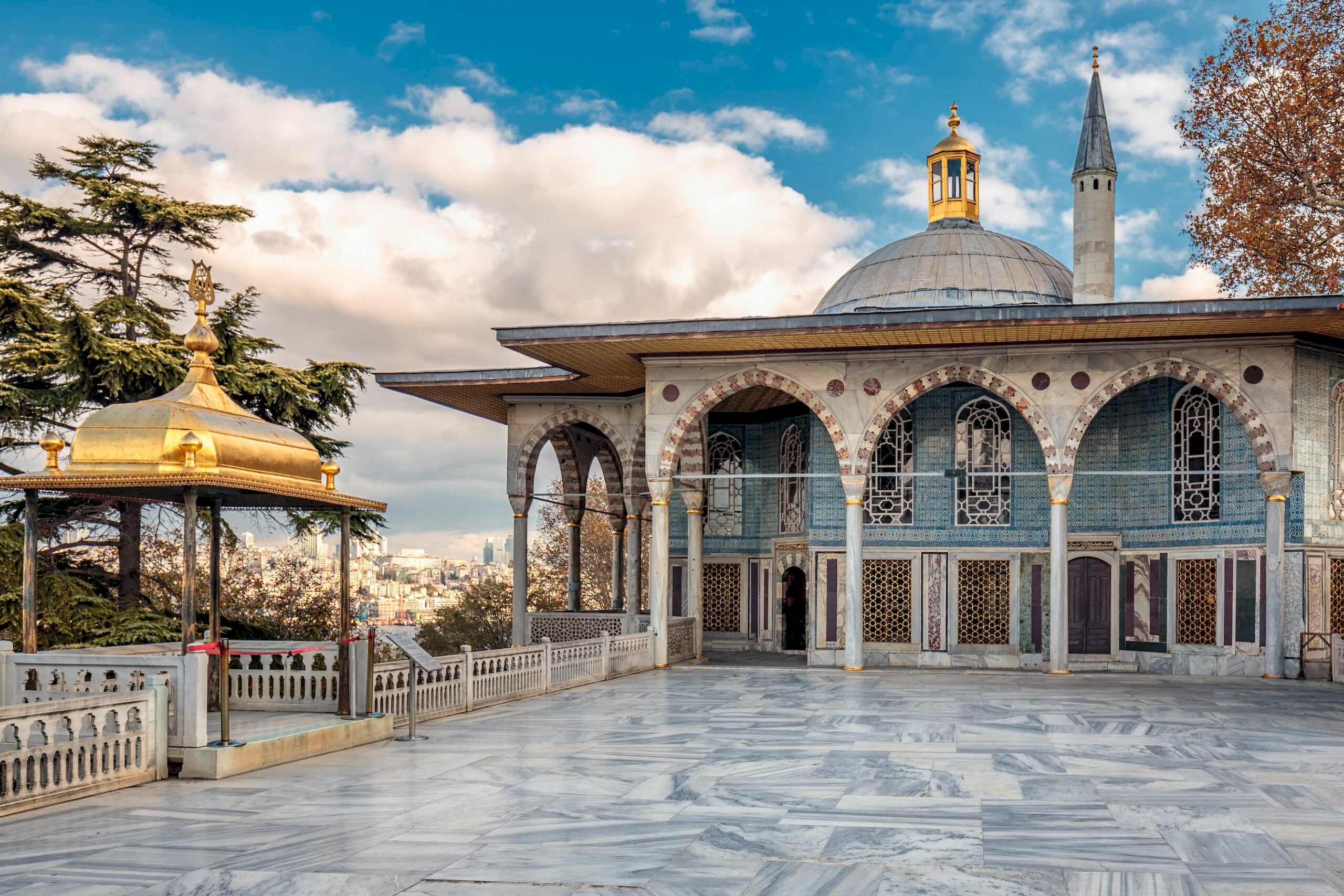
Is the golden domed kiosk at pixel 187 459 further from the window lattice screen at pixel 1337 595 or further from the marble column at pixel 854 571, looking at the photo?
the window lattice screen at pixel 1337 595

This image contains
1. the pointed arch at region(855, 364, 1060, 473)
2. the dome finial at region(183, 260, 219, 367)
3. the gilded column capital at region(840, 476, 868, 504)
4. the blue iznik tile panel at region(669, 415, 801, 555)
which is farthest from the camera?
the blue iznik tile panel at region(669, 415, 801, 555)

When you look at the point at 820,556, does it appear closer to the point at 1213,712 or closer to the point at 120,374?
the point at 1213,712

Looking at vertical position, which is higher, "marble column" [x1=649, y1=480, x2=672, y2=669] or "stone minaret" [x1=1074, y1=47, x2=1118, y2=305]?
"stone minaret" [x1=1074, y1=47, x2=1118, y2=305]

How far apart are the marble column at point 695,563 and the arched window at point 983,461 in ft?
13.0

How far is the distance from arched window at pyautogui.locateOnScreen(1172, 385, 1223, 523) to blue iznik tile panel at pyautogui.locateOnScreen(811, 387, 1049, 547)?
1.71 meters

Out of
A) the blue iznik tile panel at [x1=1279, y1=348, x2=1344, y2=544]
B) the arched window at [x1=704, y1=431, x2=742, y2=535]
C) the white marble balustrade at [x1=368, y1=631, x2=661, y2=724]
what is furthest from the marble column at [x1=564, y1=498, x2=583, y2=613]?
the blue iznik tile panel at [x1=1279, y1=348, x2=1344, y2=544]

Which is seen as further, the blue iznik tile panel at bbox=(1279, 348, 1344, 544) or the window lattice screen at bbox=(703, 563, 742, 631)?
the window lattice screen at bbox=(703, 563, 742, 631)

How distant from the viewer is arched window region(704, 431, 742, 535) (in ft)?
68.6

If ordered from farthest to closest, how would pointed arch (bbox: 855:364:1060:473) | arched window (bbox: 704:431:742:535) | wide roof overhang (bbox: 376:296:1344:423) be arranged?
1. arched window (bbox: 704:431:742:535)
2. pointed arch (bbox: 855:364:1060:473)
3. wide roof overhang (bbox: 376:296:1344:423)

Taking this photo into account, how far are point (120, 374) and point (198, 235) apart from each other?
354cm

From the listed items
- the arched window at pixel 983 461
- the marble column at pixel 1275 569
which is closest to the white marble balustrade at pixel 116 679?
the arched window at pixel 983 461

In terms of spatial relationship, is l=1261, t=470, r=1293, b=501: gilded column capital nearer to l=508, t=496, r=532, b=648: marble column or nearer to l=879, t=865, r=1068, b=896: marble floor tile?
l=508, t=496, r=532, b=648: marble column

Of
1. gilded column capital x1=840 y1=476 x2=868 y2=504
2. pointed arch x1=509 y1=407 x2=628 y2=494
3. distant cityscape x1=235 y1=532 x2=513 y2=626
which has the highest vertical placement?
pointed arch x1=509 y1=407 x2=628 y2=494

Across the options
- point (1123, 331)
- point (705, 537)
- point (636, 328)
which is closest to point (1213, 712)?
point (1123, 331)
